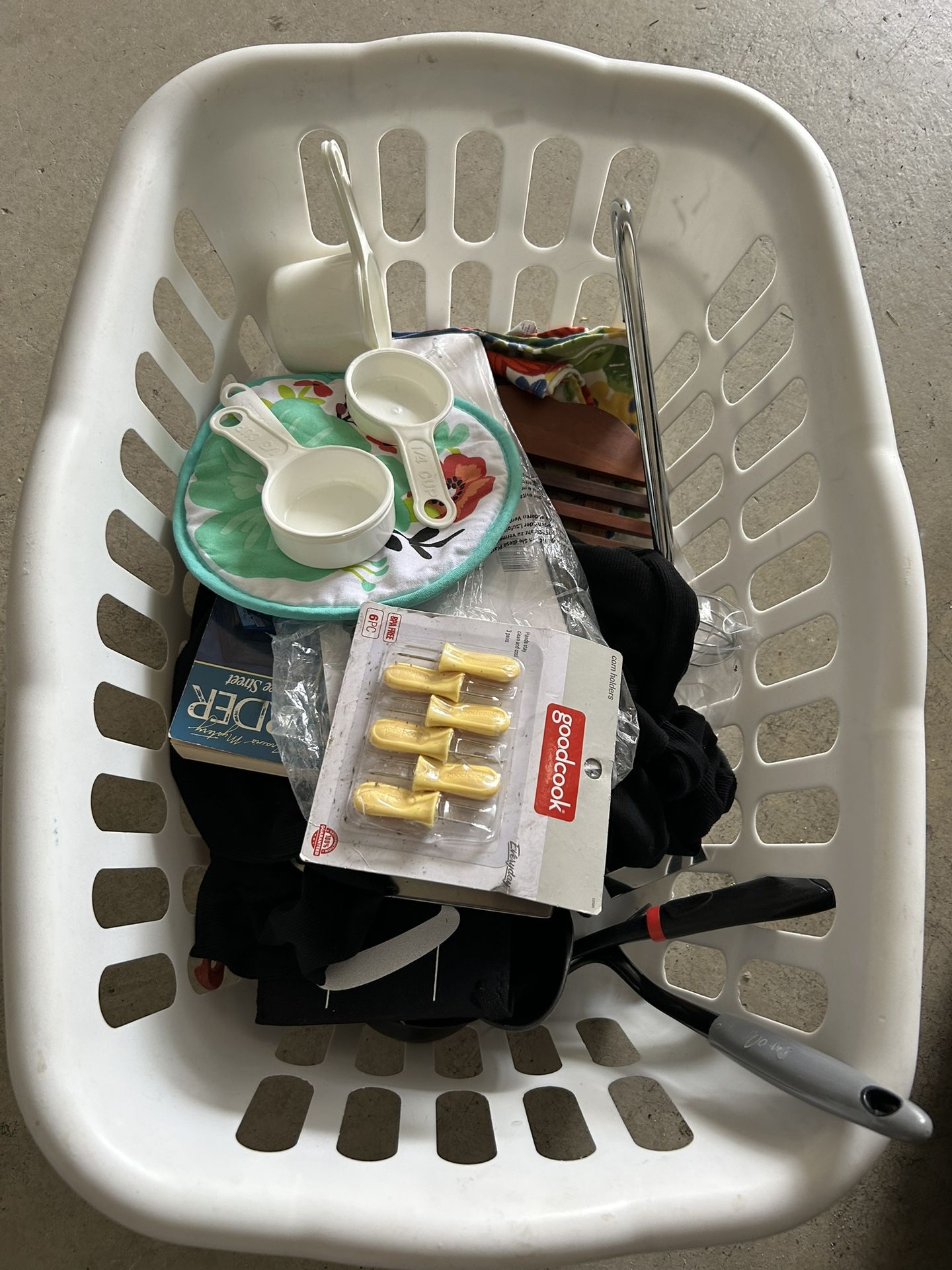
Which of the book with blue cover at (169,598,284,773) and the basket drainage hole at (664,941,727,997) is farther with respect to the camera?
the basket drainage hole at (664,941,727,997)

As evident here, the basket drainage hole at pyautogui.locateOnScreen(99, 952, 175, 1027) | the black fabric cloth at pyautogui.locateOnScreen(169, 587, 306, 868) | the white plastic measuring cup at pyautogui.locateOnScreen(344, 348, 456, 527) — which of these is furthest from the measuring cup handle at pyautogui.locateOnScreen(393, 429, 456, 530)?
the basket drainage hole at pyautogui.locateOnScreen(99, 952, 175, 1027)

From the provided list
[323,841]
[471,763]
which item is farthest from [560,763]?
[323,841]

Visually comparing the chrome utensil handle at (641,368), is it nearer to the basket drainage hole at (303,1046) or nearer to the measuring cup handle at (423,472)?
the measuring cup handle at (423,472)

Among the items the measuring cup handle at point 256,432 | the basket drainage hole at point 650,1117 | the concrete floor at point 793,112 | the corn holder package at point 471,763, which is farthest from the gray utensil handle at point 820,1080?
the measuring cup handle at point 256,432

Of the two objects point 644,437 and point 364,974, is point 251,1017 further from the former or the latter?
point 644,437

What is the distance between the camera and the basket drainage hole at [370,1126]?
2.53ft

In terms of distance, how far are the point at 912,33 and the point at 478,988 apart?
4.74ft

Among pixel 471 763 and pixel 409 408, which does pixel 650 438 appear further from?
pixel 471 763

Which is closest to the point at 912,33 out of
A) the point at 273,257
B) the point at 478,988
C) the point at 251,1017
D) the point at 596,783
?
the point at 273,257

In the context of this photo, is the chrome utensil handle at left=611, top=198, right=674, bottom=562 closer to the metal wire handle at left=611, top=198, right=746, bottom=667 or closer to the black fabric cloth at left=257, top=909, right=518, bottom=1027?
the metal wire handle at left=611, top=198, right=746, bottom=667

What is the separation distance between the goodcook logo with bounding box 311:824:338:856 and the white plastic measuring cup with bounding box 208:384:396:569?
0.63 feet

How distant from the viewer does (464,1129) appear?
781 mm

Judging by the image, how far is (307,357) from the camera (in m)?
0.71

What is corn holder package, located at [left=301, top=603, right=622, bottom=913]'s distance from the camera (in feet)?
1.70
